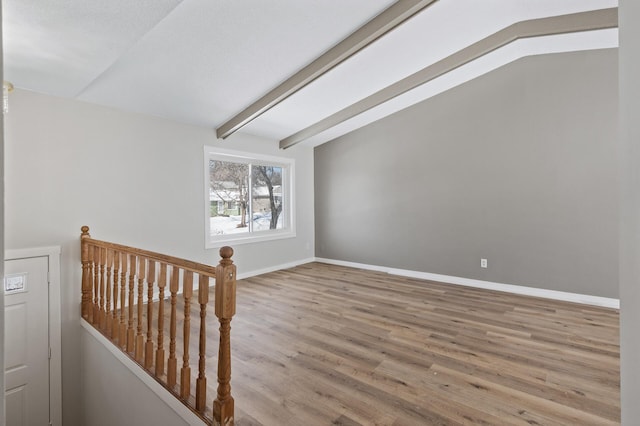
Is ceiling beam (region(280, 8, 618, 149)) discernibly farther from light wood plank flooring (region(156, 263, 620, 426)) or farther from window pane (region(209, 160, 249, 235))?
light wood plank flooring (region(156, 263, 620, 426))

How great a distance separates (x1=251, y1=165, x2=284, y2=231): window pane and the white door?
9.25 feet

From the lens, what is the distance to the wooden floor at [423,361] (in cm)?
179

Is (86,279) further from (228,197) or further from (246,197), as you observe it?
(246,197)

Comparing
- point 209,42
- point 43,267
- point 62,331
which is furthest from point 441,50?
point 62,331

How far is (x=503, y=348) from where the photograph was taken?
250 centimetres

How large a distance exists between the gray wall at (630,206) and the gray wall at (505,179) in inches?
141

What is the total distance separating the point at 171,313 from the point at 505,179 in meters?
4.12

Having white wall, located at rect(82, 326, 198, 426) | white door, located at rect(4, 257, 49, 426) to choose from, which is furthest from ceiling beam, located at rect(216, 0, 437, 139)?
white wall, located at rect(82, 326, 198, 426)

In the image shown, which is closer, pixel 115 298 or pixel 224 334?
pixel 224 334

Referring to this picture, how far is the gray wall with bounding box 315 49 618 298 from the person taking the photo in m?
3.52

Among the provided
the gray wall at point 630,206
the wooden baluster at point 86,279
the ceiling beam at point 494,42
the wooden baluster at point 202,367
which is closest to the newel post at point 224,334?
the wooden baluster at point 202,367

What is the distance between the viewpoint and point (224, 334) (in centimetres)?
167

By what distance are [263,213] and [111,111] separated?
103 inches

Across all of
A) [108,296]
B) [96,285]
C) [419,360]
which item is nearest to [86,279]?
[96,285]
